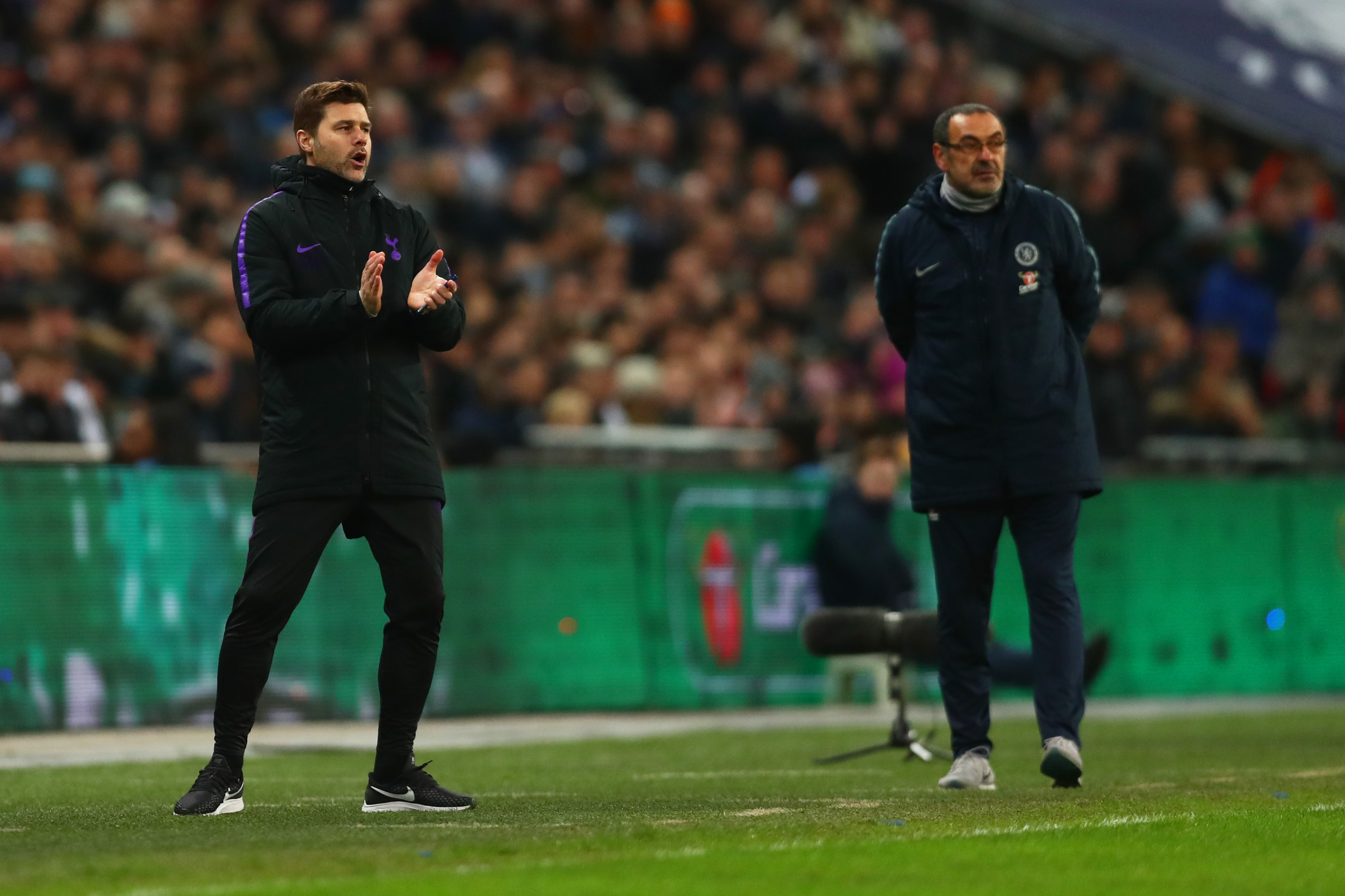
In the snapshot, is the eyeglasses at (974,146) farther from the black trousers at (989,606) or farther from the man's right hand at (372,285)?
the man's right hand at (372,285)

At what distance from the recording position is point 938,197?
8.51 m

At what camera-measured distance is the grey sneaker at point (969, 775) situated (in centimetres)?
819

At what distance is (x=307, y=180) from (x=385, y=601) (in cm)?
138

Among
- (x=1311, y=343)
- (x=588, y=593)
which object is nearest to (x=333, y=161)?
(x=588, y=593)

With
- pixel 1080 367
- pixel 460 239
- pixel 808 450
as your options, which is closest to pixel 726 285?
pixel 460 239

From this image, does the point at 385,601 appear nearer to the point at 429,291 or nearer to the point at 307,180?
the point at 429,291

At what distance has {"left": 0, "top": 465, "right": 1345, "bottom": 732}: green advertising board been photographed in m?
12.5

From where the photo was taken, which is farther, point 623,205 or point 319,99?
point 623,205

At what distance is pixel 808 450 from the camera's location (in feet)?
50.2

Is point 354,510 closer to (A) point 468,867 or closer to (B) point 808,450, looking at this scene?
(A) point 468,867

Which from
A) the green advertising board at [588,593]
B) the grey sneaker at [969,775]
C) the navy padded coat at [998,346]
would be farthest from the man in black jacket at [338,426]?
the green advertising board at [588,593]

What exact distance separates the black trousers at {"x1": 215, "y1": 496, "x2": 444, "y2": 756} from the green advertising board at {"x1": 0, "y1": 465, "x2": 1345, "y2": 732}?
18.3ft

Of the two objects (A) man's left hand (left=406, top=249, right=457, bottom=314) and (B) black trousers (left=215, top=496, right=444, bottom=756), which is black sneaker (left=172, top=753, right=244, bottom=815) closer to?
(B) black trousers (left=215, top=496, right=444, bottom=756)

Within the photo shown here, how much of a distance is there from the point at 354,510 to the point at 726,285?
12129mm
